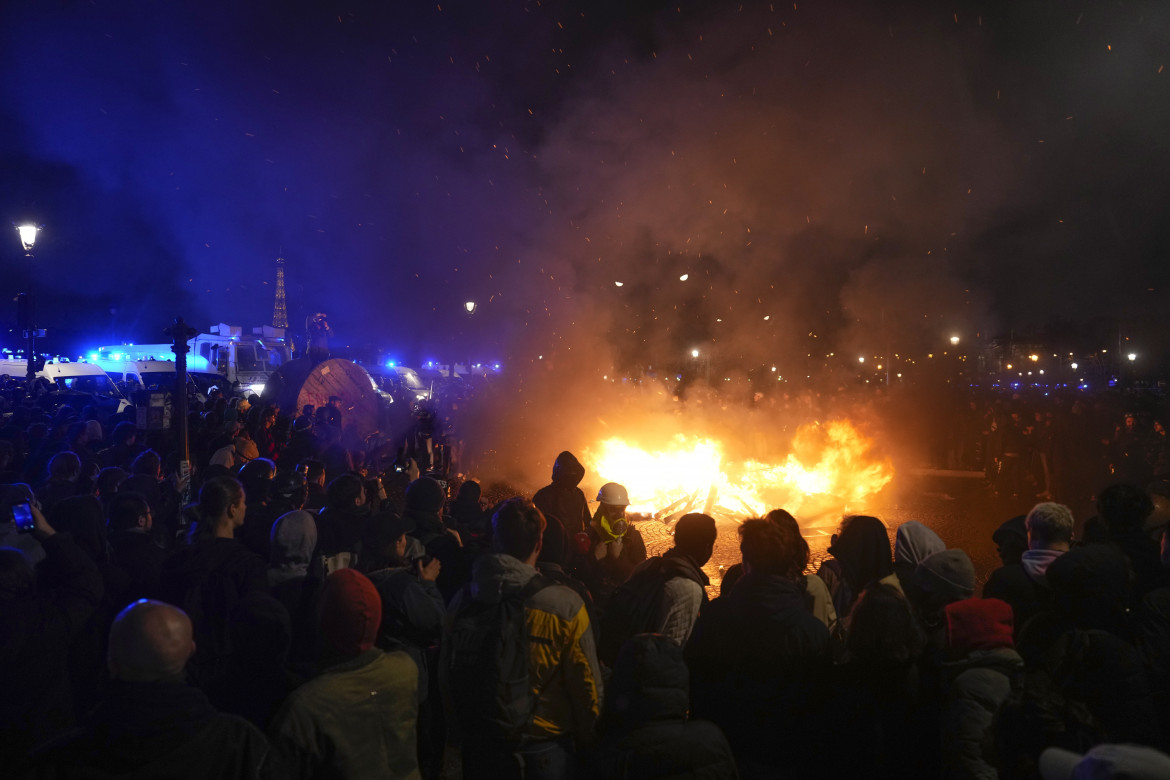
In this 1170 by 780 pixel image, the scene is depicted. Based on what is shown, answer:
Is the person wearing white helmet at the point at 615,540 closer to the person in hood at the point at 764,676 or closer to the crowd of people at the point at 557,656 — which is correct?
the crowd of people at the point at 557,656

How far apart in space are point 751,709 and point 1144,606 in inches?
73.3

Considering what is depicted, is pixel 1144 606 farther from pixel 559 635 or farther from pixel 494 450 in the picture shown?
pixel 494 450

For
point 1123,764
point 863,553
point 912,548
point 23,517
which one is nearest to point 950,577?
point 863,553

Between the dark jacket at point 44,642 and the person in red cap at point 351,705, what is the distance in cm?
150

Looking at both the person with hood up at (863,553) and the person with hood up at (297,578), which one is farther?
the person with hood up at (297,578)

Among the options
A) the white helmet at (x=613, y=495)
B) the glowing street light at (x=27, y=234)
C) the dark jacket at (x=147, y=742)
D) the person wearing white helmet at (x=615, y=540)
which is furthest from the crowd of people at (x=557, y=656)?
the glowing street light at (x=27, y=234)

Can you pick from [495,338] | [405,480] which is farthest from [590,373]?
[405,480]

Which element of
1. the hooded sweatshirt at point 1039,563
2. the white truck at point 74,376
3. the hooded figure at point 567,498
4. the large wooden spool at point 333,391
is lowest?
the hooded sweatshirt at point 1039,563

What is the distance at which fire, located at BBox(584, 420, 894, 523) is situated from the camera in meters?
11.7

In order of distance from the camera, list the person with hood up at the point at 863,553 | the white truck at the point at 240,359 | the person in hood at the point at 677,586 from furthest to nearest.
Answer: the white truck at the point at 240,359 < the person with hood up at the point at 863,553 < the person in hood at the point at 677,586

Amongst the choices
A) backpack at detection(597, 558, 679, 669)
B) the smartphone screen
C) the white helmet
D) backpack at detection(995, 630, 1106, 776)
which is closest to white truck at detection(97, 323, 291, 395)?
the smartphone screen

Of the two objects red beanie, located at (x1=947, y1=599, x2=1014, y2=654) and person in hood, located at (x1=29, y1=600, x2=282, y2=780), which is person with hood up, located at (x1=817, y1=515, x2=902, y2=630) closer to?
red beanie, located at (x1=947, y1=599, x2=1014, y2=654)

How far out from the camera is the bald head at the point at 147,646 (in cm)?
189

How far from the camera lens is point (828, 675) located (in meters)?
2.71
